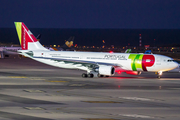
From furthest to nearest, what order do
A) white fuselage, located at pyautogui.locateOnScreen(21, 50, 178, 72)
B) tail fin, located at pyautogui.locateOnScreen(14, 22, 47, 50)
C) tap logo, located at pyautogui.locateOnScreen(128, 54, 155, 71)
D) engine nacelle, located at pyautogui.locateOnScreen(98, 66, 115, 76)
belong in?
tail fin, located at pyautogui.locateOnScreen(14, 22, 47, 50), white fuselage, located at pyautogui.locateOnScreen(21, 50, 178, 72), tap logo, located at pyautogui.locateOnScreen(128, 54, 155, 71), engine nacelle, located at pyautogui.locateOnScreen(98, 66, 115, 76)

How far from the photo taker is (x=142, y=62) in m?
44.1

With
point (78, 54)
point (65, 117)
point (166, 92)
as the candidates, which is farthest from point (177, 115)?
point (78, 54)

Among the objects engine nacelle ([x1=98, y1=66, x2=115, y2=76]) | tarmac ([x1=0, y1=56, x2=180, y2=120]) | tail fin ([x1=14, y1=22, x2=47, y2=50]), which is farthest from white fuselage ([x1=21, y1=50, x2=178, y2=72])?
tarmac ([x1=0, y1=56, x2=180, y2=120])

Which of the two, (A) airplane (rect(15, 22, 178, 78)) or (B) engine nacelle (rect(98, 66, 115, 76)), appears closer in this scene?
(B) engine nacelle (rect(98, 66, 115, 76))

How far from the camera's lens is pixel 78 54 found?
4762cm

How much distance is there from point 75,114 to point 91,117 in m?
1.29

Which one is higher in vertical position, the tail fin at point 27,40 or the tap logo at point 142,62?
the tail fin at point 27,40

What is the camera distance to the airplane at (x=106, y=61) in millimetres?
44125

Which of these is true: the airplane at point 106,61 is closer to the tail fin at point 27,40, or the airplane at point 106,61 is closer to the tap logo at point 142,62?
the tap logo at point 142,62

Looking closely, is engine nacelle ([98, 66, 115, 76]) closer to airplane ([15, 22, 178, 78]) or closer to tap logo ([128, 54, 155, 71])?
airplane ([15, 22, 178, 78])

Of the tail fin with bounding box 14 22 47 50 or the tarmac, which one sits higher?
the tail fin with bounding box 14 22 47 50

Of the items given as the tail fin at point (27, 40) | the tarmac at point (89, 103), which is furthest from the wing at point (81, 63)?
the tarmac at point (89, 103)

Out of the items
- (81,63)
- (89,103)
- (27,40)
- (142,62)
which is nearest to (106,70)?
(81,63)

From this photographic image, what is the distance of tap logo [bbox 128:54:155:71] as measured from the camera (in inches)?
1735
